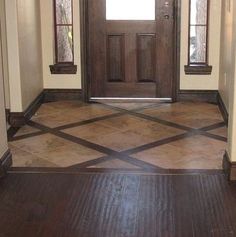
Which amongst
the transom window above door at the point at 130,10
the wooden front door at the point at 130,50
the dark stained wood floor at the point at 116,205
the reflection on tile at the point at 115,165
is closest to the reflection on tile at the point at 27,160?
the dark stained wood floor at the point at 116,205

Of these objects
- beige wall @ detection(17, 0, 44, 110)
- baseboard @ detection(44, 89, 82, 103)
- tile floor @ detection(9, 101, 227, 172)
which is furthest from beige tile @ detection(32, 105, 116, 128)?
baseboard @ detection(44, 89, 82, 103)

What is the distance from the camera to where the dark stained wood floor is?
2986mm

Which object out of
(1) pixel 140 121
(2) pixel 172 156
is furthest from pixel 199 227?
(1) pixel 140 121

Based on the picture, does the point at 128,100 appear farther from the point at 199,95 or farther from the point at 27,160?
the point at 27,160

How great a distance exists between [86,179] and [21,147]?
0.98 meters

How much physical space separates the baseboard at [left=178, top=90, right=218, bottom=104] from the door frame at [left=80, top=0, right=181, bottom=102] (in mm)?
77

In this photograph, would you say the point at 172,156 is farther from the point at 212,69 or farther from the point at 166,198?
the point at 212,69

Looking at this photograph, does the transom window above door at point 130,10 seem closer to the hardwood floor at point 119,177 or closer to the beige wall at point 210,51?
the beige wall at point 210,51

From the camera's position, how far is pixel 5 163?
Answer: 12.8 feet

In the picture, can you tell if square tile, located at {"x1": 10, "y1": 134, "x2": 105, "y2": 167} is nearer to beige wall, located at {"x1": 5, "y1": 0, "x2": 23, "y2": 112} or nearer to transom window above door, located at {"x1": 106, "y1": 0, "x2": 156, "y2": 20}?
beige wall, located at {"x1": 5, "y1": 0, "x2": 23, "y2": 112}

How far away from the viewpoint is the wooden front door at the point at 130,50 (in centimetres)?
610

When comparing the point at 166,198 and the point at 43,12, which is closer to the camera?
the point at 166,198

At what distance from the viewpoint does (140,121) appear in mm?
5387

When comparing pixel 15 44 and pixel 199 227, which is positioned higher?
pixel 15 44
